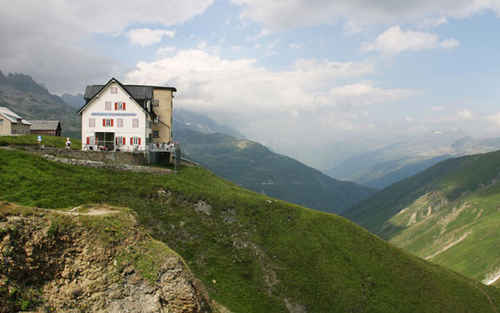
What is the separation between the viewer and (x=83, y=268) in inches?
580

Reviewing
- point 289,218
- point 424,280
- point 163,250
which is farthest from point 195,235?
point 424,280

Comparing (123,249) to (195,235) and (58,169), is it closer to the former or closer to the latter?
(195,235)

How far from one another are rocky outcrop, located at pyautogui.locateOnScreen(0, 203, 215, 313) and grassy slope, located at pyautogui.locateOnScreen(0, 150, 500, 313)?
25697 mm

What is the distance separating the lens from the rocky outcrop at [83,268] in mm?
13227

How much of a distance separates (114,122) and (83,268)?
53493 mm

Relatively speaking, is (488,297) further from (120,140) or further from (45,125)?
(45,125)

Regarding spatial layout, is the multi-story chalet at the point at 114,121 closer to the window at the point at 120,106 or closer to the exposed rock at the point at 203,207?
the window at the point at 120,106

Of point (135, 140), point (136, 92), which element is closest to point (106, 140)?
point (135, 140)

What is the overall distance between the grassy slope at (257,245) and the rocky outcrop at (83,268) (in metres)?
25.7

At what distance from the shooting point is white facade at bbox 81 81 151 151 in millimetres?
61688

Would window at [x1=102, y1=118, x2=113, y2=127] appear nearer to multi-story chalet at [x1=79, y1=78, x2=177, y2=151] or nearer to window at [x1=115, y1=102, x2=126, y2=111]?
multi-story chalet at [x1=79, y1=78, x2=177, y2=151]

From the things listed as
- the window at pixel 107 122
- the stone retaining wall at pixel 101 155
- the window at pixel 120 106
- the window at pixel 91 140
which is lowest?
the stone retaining wall at pixel 101 155

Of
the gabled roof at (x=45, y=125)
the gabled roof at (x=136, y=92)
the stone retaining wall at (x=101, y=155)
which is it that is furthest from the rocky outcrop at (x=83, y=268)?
the gabled roof at (x=45, y=125)

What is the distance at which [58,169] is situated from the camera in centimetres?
4512
